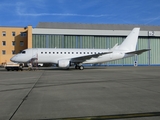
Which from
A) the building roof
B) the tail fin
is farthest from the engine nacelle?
the building roof

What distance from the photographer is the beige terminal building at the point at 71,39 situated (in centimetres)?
4466

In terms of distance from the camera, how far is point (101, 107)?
6031 millimetres

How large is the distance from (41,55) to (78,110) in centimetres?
2322

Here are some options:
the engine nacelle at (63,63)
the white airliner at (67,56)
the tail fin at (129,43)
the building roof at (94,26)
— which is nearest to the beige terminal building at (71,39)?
the building roof at (94,26)

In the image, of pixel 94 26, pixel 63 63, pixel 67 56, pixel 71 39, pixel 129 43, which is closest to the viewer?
pixel 63 63

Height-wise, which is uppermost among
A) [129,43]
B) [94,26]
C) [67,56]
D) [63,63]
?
[94,26]

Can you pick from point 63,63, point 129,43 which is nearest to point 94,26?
point 129,43

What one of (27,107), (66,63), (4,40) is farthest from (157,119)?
(4,40)

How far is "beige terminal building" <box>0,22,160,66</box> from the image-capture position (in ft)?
147

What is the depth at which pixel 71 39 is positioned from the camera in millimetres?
45844

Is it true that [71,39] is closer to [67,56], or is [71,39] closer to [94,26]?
[94,26]

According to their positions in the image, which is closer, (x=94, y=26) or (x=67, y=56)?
(x=67, y=56)

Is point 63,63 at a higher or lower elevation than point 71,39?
lower

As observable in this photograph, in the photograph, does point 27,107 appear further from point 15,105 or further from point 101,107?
point 101,107
